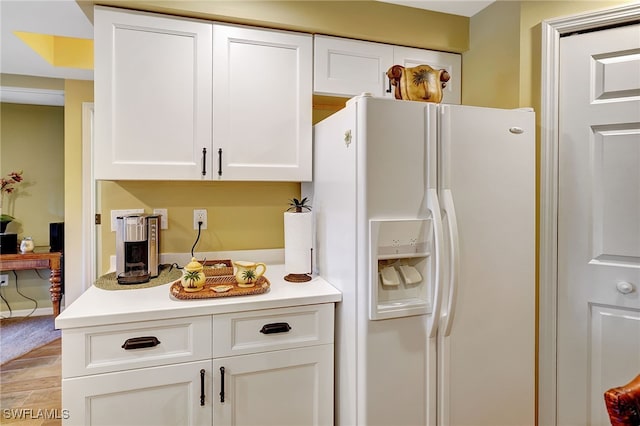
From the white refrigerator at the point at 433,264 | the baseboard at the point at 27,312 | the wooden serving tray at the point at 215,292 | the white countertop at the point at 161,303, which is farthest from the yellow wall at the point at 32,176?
the white refrigerator at the point at 433,264

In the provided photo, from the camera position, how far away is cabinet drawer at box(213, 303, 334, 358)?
1.47m

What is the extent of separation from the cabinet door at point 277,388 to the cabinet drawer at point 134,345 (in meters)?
0.14

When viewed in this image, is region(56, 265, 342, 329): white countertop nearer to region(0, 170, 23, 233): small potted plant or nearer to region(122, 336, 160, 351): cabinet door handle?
region(122, 336, 160, 351): cabinet door handle

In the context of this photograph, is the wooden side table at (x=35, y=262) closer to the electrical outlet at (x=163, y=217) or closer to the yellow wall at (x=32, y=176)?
the yellow wall at (x=32, y=176)

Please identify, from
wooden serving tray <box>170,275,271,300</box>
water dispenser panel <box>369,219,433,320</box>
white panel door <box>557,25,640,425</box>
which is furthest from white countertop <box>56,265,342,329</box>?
white panel door <box>557,25,640,425</box>

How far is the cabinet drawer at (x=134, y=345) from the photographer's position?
130 cm

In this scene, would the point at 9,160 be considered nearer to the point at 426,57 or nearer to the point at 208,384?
the point at 208,384

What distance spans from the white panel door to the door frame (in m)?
0.03

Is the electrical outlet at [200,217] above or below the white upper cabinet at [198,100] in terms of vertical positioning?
below

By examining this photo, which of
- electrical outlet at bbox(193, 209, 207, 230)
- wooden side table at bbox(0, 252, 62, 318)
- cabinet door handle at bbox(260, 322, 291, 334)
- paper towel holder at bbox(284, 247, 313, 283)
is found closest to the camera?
cabinet door handle at bbox(260, 322, 291, 334)

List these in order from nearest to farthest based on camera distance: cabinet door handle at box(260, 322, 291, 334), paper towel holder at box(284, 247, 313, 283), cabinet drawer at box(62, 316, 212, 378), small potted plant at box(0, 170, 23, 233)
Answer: cabinet drawer at box(62, 316, 212, 378) → cabinet door handle at box(260, 322, 291, 334) → paper towel holder at box(284, 247, 313, 283) → small potted plant at box(0, 170, 23, 233)

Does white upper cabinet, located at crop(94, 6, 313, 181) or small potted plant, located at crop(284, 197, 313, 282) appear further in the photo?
small potted plant, located at crop(284, 197, 313, 282)

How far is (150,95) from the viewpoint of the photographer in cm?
171

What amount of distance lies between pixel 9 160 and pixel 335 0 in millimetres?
Answer: 3868
